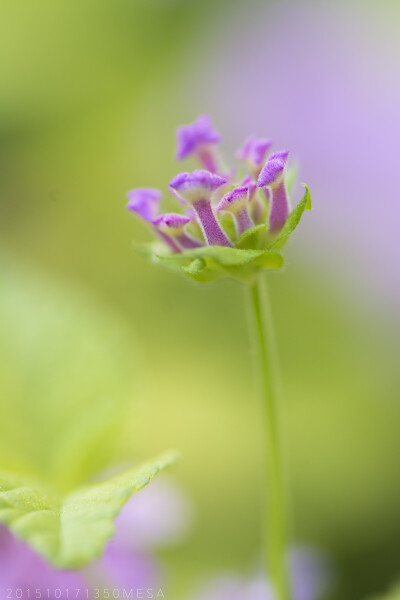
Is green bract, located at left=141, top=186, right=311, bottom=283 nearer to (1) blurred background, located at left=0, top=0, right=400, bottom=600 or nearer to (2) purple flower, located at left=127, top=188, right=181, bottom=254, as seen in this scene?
(2) purple flower, located at left=127, top=188, right=181, bottom=254

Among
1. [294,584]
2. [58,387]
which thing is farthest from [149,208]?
[294,584]

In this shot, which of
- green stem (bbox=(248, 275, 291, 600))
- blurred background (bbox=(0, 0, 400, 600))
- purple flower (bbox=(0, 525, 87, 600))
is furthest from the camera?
blurred background (bbox=(0, 0, 400, 600))

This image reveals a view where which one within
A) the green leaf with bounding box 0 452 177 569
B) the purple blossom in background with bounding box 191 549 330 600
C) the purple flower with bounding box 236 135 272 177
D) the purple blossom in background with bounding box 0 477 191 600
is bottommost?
the purple blossom in background with bounding box 191 549 330 600

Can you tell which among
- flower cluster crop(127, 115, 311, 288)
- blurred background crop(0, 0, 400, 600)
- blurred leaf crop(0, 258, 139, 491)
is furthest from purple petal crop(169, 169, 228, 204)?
blurred background crop(0, 0, 400, 600)

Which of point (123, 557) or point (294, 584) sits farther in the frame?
point (294, 584)

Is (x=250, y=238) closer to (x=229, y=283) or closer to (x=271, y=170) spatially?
(x=271, y=170)

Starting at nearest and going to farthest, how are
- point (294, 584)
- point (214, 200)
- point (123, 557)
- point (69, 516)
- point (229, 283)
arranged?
point (69, 516) < point (214, 200) < point (123, 557) < point (294, 584) < point (229, 283)

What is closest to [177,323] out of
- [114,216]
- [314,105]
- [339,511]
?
[114,216]

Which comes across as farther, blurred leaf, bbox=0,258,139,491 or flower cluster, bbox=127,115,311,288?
blurred leaf, bbox=0,258,139,491
